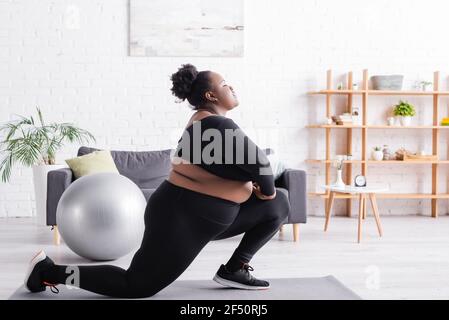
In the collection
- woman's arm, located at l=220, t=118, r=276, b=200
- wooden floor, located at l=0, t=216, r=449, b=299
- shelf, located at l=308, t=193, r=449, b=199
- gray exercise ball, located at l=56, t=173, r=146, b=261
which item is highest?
woman's arm, located at l=220, t=118, r=276, b=200

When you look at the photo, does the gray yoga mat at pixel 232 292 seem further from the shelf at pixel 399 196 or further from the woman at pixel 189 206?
the shelf at pixel 399 196

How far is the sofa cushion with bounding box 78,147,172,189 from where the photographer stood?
514cm

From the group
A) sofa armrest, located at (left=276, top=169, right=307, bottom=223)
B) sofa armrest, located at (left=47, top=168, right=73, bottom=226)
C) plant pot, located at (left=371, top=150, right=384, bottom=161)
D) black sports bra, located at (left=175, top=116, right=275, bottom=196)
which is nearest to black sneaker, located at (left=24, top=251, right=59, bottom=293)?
black sports bra, located at (left=175, top=116, right=275, bottom=196)

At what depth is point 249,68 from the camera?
20.4 feet

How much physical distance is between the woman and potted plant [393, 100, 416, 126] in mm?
3830

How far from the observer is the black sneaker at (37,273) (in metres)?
2.74

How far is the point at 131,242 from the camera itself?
369 centimetres

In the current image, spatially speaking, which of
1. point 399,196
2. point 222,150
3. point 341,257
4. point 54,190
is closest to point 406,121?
point 399,196

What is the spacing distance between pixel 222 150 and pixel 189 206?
0.28 meters

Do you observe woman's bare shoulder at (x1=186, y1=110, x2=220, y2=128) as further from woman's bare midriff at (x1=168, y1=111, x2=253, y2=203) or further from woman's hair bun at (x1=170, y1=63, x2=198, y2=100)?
woman's hair bun at (x1=170, y1=63, x2=198, y2=100)

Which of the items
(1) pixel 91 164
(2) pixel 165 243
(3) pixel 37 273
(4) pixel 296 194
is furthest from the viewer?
(1) pixel 91 164

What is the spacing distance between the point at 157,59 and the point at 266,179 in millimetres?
3699

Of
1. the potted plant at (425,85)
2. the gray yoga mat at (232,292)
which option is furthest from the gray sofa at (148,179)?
the potted plant at (425,85)

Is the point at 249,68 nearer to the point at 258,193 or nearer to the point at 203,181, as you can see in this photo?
the point at 258,193
